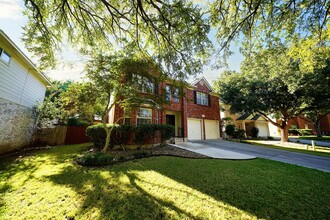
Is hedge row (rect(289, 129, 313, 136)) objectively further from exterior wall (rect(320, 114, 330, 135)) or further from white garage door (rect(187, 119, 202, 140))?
white garage door (rect(187, 119, 202, 140))

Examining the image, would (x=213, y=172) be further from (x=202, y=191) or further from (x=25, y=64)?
(x=25, y=64)

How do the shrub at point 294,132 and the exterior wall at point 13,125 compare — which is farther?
the shrub at point 294,132

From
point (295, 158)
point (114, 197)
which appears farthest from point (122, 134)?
point (295, 158)

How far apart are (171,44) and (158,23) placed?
967 mm

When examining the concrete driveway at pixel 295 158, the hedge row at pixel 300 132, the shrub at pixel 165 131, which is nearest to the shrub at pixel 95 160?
the shrub at pixel 165 131

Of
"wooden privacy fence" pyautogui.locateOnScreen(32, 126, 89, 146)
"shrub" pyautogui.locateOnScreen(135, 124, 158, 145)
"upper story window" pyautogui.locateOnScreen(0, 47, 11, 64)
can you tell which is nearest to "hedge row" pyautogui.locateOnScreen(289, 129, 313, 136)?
"shrub" pyautogui.locateOnScreen(135, 124, 158, 145)

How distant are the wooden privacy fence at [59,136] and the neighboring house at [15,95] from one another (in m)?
0.70

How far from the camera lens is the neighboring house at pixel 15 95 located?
6688 mm

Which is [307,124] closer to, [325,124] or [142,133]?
[325,124]

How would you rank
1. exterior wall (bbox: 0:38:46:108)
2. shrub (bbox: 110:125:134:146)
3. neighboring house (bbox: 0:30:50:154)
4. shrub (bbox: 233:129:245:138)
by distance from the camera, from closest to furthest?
neighboring house (bbox: 0:30:50:154) → exterior wall (bbox: 0:38:46:108) → shrub (bbox: 110:125:134:146) → shrub (bbox: 233:129:245:138)

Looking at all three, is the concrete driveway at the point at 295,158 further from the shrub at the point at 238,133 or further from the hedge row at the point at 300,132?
the hedge row at the point at 300,132

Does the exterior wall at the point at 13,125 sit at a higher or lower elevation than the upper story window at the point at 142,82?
lower

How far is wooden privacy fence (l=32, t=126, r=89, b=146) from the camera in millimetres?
9837

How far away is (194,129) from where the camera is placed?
14.2 metres
